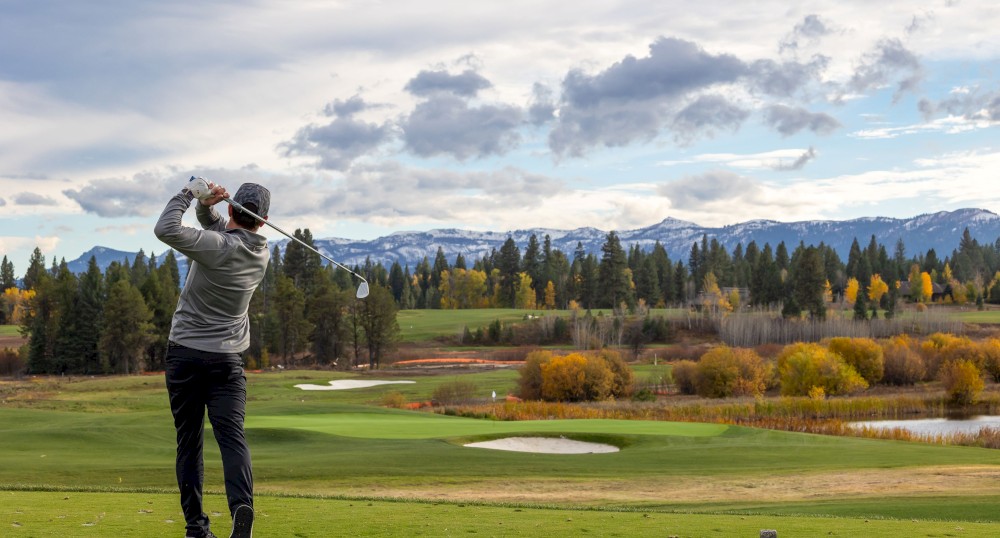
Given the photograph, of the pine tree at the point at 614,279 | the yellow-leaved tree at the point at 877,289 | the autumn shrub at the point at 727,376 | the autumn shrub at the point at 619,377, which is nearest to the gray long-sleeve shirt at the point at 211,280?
the autumn shrub at the point at 619,377

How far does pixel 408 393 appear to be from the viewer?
5516 cm

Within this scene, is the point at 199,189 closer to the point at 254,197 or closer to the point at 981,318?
the point at 254,197

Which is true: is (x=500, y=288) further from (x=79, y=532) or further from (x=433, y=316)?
(x=79, y=532)

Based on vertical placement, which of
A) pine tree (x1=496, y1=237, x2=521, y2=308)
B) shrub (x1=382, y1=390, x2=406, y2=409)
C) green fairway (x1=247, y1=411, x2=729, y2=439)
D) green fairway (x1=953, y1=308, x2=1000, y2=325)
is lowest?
shrub (x1=382, y1=390, x2=406, y2=409)

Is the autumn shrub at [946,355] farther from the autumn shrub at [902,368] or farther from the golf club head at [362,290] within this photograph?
the golf club head at [362,290]

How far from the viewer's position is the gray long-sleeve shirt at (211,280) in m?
6.46

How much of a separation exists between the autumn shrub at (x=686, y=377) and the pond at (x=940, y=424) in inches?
571

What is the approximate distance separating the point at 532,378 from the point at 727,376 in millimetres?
11814

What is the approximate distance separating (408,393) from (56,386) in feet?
76.4

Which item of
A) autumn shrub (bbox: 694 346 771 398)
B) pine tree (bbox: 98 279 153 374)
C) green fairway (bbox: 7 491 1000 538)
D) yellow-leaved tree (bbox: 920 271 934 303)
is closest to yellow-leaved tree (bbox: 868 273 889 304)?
yellow-leaved tree (bbox: 920 271 934 303)

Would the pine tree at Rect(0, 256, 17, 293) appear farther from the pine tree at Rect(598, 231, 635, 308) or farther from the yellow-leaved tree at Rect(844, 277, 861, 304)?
the yellow-leaved tree at Rect(844, 277, 861, 304)

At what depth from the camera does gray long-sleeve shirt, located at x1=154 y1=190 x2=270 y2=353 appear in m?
6.46

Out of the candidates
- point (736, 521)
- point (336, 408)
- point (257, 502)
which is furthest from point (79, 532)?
point (336, 408)

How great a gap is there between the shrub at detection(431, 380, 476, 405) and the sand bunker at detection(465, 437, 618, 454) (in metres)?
19.5
